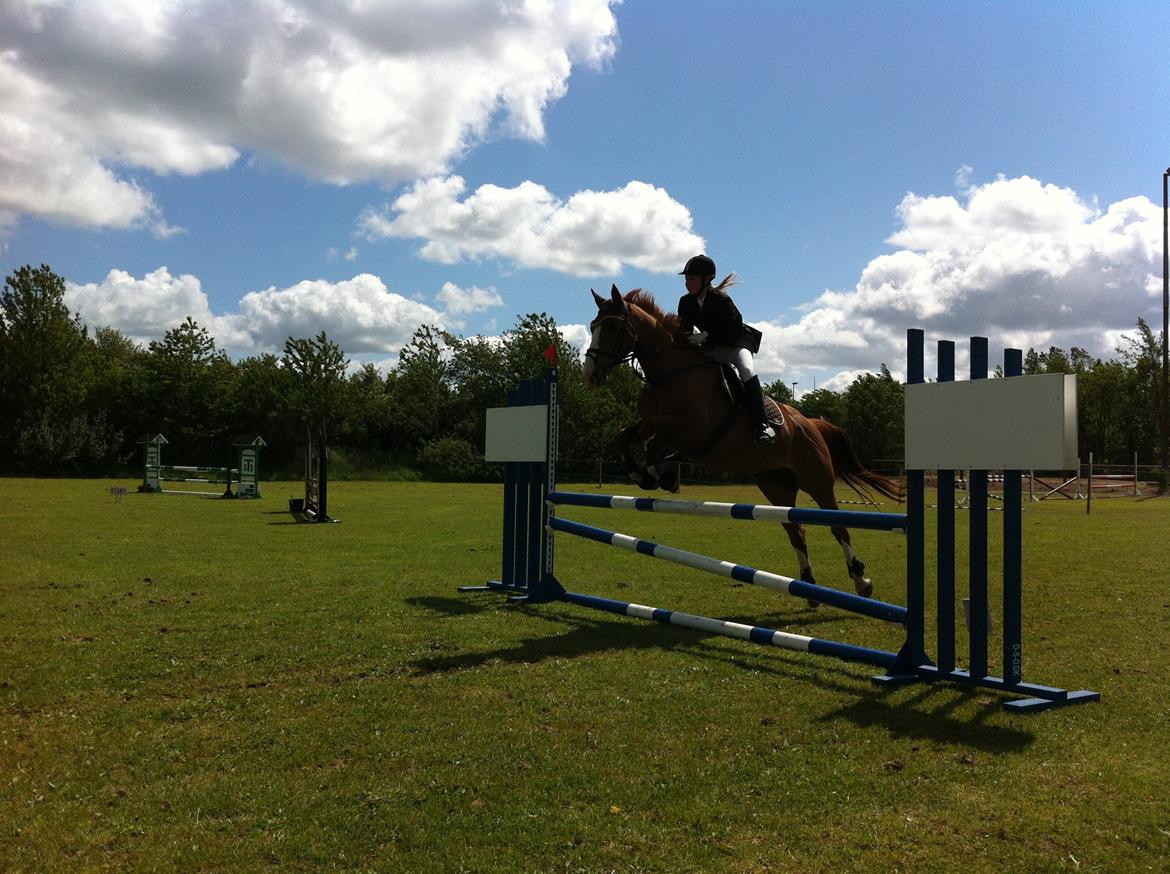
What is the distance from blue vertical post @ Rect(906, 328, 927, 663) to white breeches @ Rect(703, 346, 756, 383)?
5.12ft

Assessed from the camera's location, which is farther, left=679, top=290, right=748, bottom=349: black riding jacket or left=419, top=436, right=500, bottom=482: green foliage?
left=419, top=436, right=500, bottom=482: green foliage

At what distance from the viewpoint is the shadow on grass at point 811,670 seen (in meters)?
3.67

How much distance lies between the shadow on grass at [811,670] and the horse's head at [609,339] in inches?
73.3

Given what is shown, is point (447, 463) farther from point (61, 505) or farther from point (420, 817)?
point (420, 817)

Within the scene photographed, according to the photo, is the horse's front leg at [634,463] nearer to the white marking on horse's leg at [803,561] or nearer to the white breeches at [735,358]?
the white breeches at [735,358]

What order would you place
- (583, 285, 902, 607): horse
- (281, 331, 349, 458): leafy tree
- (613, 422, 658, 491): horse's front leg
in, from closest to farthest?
(583, 285, 902, 607): horse → (613, 422, 658, 491): horse's front leg → (281, 331, 349, 458): leafy tree

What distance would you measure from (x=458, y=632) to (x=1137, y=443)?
56.4 metres

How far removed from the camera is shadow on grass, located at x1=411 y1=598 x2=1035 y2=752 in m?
3.67

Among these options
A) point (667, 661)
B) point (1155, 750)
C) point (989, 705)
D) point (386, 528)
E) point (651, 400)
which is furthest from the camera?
point (386, 528)

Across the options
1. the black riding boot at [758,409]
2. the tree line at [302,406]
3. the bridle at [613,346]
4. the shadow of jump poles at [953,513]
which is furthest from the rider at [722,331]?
the tree line at [302,406]

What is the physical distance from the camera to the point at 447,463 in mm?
43938

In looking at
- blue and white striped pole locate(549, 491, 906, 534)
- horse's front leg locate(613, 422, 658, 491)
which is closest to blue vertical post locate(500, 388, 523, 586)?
blue and white striped pole locate(549, 491, 906, 534)

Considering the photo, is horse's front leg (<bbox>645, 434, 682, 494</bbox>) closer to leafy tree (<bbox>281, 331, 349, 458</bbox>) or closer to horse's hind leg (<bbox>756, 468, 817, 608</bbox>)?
horse's hind leg (<bbox>756, 468, 817, 608</bbox>)

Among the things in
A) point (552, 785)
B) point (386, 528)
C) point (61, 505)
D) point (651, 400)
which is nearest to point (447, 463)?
point (61, 505)
